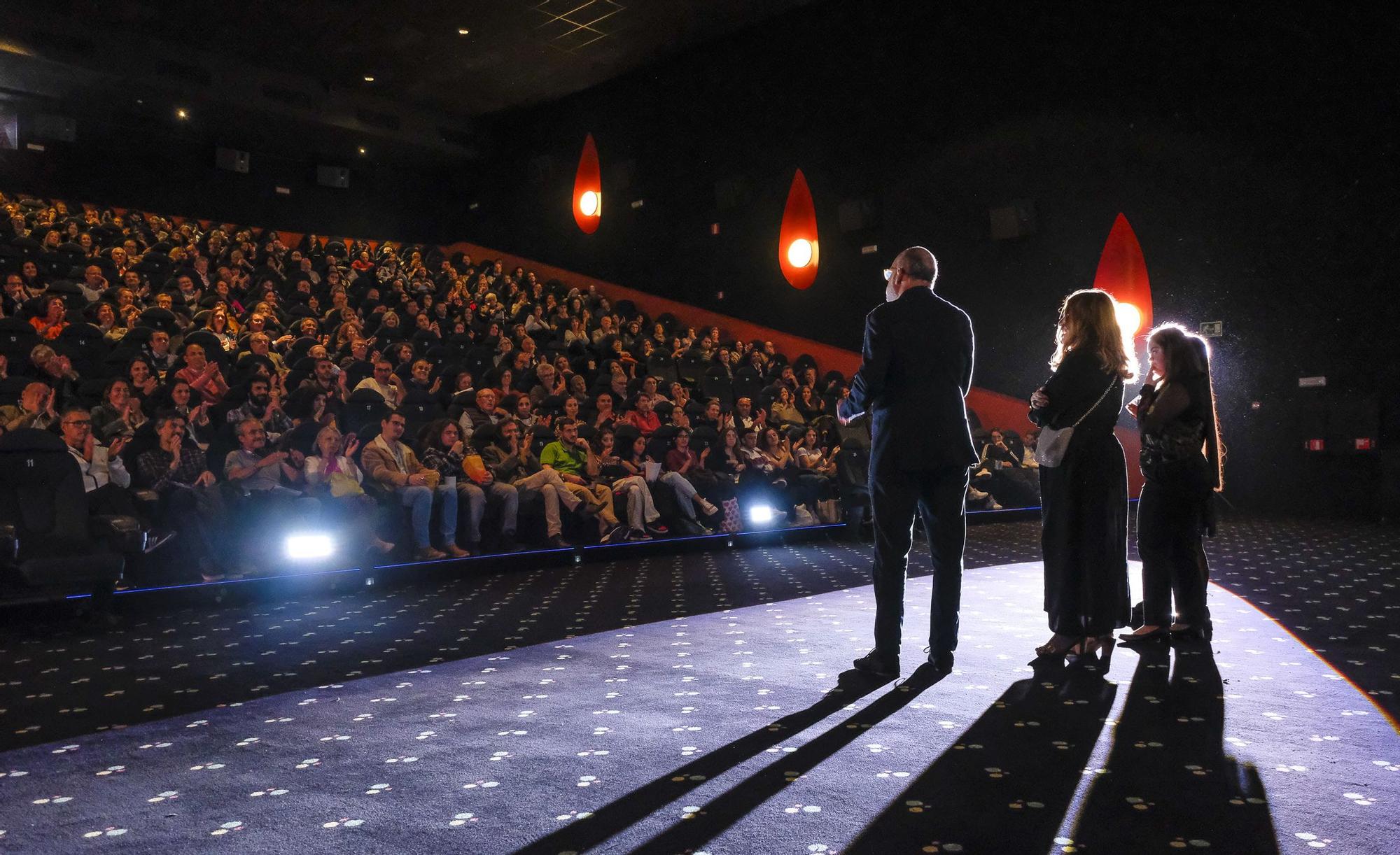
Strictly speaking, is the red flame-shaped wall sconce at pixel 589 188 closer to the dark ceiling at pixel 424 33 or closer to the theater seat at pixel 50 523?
the dark ceiling at pixel 424 33

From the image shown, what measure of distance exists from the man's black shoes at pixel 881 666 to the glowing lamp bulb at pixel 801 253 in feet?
28.4

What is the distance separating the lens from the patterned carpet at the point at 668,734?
1.72 meters

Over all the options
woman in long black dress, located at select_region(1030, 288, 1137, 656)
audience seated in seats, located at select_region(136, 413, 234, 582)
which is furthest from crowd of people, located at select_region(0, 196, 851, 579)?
woman in long black dress, located at select_region(1030, 288, 1137, 656)

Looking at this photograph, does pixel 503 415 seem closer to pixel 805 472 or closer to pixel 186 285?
pixel 805 472

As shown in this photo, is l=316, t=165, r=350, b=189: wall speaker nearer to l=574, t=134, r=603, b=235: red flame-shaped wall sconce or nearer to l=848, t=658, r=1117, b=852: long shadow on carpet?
l=574, t=134, r=603, b=235: red flame-shaped wall sconce

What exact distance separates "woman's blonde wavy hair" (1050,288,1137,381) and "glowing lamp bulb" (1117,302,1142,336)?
6.05 m

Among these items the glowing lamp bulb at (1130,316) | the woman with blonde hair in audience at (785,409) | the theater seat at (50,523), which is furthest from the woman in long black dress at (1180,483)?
the glowing lamp bulb at (1130,316)

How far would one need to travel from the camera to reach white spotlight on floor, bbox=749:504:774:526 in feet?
22.3

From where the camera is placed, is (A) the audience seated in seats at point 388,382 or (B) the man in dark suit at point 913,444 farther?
(A) the audience seated in seats at point 388,382

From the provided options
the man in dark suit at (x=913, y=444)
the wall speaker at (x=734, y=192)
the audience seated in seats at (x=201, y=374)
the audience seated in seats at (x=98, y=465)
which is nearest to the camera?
the man in dark suit at (x=913, y=444)

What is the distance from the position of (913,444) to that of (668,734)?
1041 millimetres

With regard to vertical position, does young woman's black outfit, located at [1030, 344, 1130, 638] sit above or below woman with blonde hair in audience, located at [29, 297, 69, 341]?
below

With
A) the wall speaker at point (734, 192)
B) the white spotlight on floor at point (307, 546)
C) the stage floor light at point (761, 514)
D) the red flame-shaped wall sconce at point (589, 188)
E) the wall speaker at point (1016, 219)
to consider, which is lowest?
the white spotlight on floor at point (307, 546)

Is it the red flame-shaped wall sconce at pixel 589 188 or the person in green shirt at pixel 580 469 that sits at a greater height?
the red flame-shaped wall sconce at pixel 589 188
